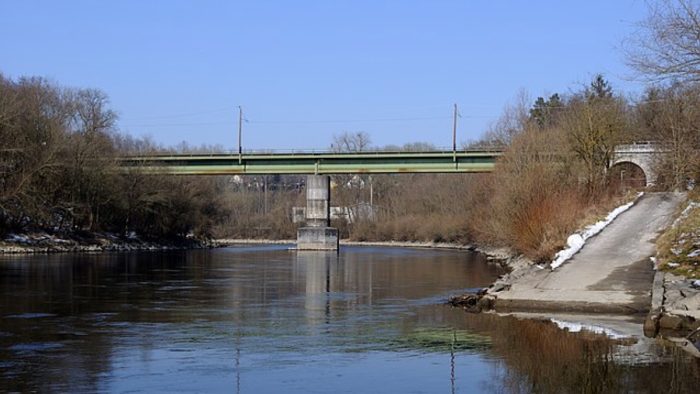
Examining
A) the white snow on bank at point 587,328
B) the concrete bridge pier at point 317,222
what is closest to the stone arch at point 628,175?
the concrete bridge pier at point 317,222

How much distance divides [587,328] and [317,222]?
73.9m

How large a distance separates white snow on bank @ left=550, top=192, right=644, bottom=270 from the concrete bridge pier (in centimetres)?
4866

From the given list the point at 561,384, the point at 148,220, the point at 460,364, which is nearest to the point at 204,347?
the point at 460,364

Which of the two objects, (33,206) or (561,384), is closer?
(561,384)

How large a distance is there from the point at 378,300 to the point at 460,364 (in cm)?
1493

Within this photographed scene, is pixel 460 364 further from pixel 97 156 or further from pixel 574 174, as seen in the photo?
pixel 97 156

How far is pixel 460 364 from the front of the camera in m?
20.8

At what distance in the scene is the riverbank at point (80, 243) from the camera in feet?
242

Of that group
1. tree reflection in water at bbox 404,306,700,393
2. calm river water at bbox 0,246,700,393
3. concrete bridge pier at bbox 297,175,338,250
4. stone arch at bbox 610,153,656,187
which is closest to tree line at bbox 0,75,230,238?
concrete bridge pier at bbox 297,175,338,250

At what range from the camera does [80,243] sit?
8250cm

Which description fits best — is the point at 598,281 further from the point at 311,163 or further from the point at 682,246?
A: the point at 311,163

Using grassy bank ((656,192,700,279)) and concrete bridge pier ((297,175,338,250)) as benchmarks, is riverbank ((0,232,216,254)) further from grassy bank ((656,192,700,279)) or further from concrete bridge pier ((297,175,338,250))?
grassy bank ((656,192,700,279))

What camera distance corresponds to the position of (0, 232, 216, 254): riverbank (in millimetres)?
73812

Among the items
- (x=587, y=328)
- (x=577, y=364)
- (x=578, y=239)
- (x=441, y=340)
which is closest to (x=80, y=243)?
(x=578, y=239)
